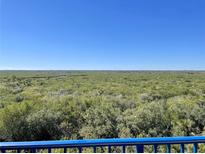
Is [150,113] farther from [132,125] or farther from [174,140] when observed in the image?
[174,140]

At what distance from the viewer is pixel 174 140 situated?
265cm

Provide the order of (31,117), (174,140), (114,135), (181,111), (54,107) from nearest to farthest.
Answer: (174,140) < (114,135) < (31,117) < (181,111) < (54,107)

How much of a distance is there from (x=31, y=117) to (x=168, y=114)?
4.96 meters

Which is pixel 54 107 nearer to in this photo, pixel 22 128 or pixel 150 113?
pixel 22 128

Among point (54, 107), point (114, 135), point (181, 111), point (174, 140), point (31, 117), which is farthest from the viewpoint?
point (54, 107)

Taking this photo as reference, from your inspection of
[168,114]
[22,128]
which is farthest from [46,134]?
[168,114]

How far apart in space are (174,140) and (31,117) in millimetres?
8291

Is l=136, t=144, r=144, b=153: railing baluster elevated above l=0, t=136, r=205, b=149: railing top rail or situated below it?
below

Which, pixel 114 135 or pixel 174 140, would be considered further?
pixel 114 135

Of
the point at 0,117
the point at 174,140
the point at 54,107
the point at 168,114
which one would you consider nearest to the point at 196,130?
the point at 168,114

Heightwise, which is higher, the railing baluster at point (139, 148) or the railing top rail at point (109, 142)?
the railing top rail at point (109, 142)

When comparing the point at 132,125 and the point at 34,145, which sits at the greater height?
the point at 34,145

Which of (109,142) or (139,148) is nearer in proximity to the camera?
(109,142)

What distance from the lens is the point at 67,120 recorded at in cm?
1066
